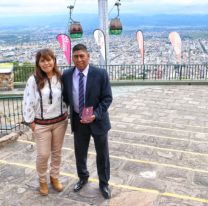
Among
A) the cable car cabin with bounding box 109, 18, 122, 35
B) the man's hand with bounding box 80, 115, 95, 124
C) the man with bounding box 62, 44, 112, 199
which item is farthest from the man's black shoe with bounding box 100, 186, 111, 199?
the cable car cabin with bounding box 109, 18, 122, 35

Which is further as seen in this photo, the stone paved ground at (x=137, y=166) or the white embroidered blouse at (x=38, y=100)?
the stone paved ground at (x=137, y=166)

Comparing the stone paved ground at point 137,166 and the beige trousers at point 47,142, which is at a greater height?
the beige trousers at point 47,142

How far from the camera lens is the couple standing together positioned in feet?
11.8

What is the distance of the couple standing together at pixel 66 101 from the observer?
11.8 feet

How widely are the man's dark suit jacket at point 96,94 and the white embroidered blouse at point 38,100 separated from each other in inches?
4.0

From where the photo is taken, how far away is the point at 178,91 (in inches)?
495

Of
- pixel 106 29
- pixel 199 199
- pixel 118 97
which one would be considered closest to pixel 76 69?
pixel 199 199

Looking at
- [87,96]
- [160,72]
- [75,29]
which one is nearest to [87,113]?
[87,96]

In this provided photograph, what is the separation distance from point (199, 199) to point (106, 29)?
36.1 ft

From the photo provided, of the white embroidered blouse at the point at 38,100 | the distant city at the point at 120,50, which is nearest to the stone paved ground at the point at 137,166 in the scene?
the white embroidered blouse at the point at 38,100

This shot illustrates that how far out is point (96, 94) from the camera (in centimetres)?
363

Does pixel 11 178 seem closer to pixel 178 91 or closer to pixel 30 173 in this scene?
pixel 30 173

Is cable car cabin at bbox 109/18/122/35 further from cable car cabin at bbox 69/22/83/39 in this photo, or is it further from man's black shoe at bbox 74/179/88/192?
man's black shoe at bbox 74/179/88/192

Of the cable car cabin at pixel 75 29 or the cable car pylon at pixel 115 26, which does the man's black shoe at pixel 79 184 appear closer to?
the cable car cabin at pixel 75 29
